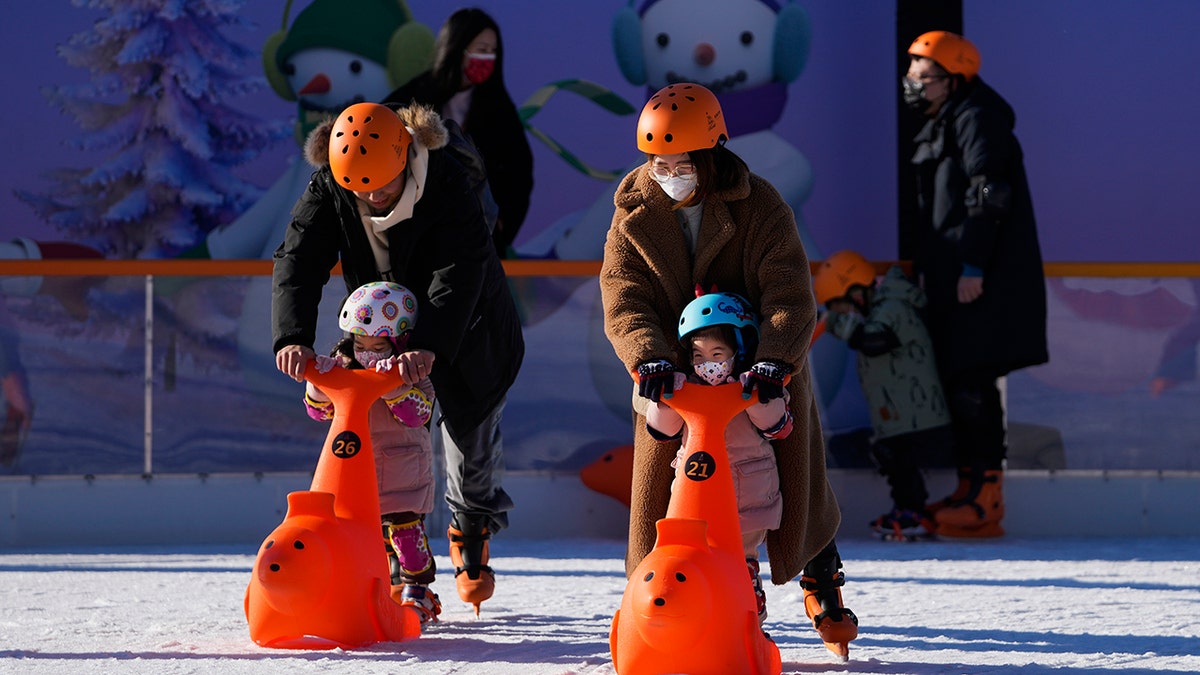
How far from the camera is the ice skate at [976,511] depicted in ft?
24.1

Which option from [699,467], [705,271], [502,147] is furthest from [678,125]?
[502,147]

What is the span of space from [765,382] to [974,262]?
158 inches

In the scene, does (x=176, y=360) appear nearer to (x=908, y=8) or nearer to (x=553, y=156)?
(x=553, y=156)

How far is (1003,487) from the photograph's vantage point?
7.62 m

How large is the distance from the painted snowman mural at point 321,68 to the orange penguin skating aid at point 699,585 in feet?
17.1

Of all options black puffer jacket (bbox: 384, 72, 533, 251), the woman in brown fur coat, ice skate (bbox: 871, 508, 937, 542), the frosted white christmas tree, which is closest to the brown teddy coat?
the woman in brown fur coat

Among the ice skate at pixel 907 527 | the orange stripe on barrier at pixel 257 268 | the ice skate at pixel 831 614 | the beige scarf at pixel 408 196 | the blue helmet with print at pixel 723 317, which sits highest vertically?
the beige scarf at pixel 408 196

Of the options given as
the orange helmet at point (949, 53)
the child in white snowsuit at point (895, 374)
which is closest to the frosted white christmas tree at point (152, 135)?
the child in white snowsuit at point (895, 374)

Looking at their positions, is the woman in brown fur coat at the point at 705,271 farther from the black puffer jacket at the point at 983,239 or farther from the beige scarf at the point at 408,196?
the black puffer jacket at the point at 983,239

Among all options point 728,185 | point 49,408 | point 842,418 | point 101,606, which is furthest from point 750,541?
point 49,408

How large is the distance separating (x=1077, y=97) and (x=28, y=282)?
532 centimetres

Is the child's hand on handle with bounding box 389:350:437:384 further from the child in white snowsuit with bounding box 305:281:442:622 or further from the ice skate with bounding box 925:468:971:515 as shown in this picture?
the ice skate with bounding box 925:468:971:515

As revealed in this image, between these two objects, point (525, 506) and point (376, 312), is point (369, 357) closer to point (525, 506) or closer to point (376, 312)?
point (376, 312)

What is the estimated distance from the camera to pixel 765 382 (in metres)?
3.63
